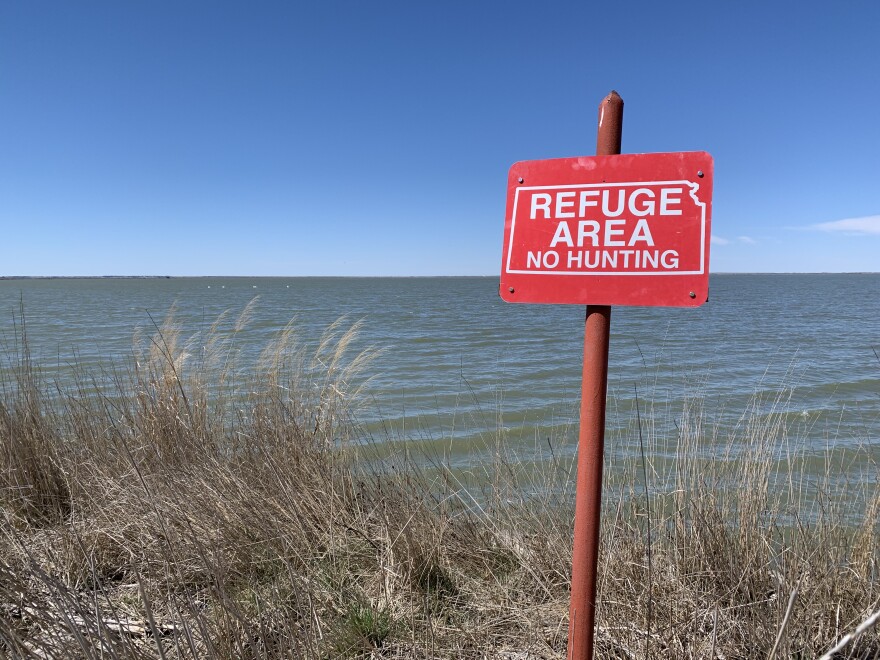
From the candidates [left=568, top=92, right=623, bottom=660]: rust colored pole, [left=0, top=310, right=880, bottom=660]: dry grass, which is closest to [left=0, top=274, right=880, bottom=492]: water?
[left=0, top=310, right=880, bottom=660]: dry grass

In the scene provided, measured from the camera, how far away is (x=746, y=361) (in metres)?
14.0

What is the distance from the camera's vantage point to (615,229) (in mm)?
1801

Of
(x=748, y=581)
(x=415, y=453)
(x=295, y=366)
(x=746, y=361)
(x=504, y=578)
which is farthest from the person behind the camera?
(x=746, y=361)

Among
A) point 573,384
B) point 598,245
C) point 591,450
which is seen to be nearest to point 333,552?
point 591,450

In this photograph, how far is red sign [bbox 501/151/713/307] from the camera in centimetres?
173

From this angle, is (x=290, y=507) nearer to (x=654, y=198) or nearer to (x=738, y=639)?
(x=738, y=639)

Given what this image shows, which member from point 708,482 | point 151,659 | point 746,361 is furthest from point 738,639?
point 746,361

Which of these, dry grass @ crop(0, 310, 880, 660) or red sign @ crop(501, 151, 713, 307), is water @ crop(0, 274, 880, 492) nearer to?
dry grass @ crop(0, 310, 880, 660)

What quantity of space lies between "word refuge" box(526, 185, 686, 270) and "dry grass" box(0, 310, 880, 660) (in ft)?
3.41

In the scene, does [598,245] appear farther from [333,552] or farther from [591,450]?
[333,552]

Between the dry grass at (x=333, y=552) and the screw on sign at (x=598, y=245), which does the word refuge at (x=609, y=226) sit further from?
the dry grass at (x=333, y=552)

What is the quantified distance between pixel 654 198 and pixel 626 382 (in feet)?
27.0

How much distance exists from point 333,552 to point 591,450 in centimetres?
178

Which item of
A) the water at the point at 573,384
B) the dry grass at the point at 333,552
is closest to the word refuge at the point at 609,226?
the dry grass at the point at 333,552
